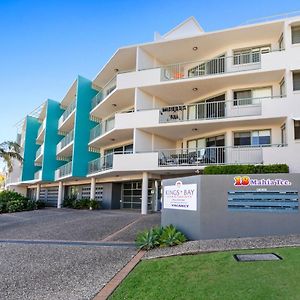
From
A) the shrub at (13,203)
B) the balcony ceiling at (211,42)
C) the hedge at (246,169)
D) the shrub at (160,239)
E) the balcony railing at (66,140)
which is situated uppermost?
the balcony ceiling at (211,42)

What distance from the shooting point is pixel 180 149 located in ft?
84.6

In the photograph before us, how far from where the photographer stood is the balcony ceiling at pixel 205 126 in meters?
21.7

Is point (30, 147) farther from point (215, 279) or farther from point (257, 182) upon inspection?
point (215, 279)

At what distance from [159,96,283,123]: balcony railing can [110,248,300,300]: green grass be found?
14.5 metres

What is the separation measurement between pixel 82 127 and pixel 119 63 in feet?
26.7

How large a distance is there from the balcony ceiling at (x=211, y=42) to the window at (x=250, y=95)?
335 centimetres

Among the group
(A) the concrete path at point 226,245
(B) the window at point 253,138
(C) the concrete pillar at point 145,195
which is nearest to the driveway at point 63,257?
(A) the concrete path at point 226,245

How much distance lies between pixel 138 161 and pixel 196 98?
6.88 metres

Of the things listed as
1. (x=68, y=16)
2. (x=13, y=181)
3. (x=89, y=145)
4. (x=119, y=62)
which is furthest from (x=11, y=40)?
(x=13, y=181)

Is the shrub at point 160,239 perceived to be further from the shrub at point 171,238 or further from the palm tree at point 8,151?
the palm tree at point 8,151

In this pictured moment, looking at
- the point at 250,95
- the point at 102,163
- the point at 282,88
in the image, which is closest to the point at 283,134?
the point at 282,88

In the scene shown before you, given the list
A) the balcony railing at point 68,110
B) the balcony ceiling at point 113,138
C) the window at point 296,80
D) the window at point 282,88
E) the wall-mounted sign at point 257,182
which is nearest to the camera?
the wall-mounted sign at point 257,182

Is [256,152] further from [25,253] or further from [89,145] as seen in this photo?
[89,145]

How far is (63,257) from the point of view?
11.1 metres
